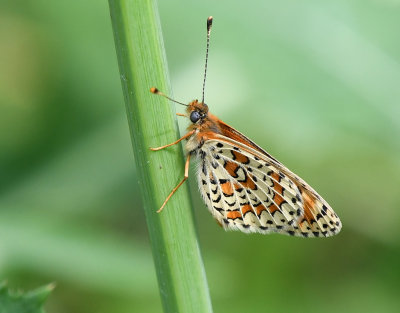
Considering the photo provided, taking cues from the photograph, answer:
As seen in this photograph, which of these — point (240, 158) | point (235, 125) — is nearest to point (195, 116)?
point (240, 158)

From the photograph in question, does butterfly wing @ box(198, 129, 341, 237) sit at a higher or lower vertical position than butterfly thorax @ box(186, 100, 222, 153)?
lower

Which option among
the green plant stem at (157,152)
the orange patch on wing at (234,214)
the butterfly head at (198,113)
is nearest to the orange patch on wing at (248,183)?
the orange patch on wing at (234,214)

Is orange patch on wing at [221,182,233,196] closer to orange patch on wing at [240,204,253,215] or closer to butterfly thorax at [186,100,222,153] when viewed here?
orange patch on wing at [240,204,253,215]

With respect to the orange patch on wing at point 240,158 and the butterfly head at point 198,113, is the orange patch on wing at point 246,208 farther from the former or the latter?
the butterfly head at point 198,113

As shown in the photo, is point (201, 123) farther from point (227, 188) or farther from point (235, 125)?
point (235, 125)

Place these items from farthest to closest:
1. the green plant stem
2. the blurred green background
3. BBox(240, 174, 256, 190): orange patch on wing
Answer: the blurred green background → BBox(240, 174, 256, 190): orange patch on wing → the green plant stem

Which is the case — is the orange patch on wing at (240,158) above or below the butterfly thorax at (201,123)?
below

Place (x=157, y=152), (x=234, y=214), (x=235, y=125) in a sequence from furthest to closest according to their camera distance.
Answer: (x=235, y=125) < (x=234, y=214) < (x=157, y=152)

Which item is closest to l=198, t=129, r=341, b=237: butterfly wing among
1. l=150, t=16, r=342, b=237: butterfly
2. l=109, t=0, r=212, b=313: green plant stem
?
l=150, t=16, r=342, b=237: butterfly
